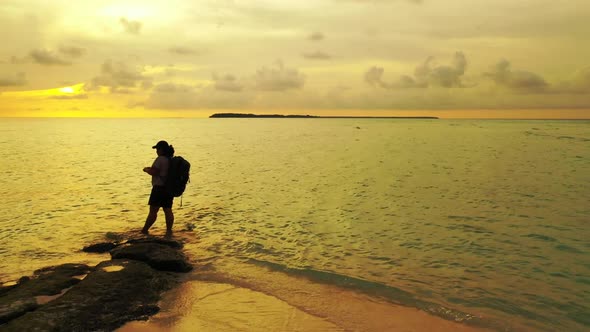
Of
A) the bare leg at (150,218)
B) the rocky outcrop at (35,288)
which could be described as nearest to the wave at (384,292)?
the bare leg at (150,218)

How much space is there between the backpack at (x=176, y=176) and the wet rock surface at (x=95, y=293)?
2.61 meters

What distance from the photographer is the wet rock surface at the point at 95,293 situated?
666cm

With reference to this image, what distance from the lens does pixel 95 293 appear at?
7613 mm

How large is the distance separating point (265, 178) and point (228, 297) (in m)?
20.3

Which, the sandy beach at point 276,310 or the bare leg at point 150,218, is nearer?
the sandy beach at point 276,310

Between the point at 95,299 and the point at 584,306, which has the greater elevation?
the point at 95,299

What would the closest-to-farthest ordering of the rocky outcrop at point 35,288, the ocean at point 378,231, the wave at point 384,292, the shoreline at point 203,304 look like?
the rocky outcrop at point 35,288
the shoreline at point 203,304
the wave at point 384,292
the ocean at point 378,231

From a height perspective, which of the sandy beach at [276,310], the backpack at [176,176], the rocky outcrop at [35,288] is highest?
the backpack at [176,176]

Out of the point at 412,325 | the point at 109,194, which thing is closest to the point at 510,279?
the point at 412,325

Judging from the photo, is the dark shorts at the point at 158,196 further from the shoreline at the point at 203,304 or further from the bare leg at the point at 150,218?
the shoreline at the point at 203,304

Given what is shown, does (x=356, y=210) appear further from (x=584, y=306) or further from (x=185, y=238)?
(x=584, y=306)

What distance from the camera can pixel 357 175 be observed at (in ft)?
97.7

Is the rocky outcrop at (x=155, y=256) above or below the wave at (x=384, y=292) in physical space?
above

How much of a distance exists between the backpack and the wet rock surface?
261cm
